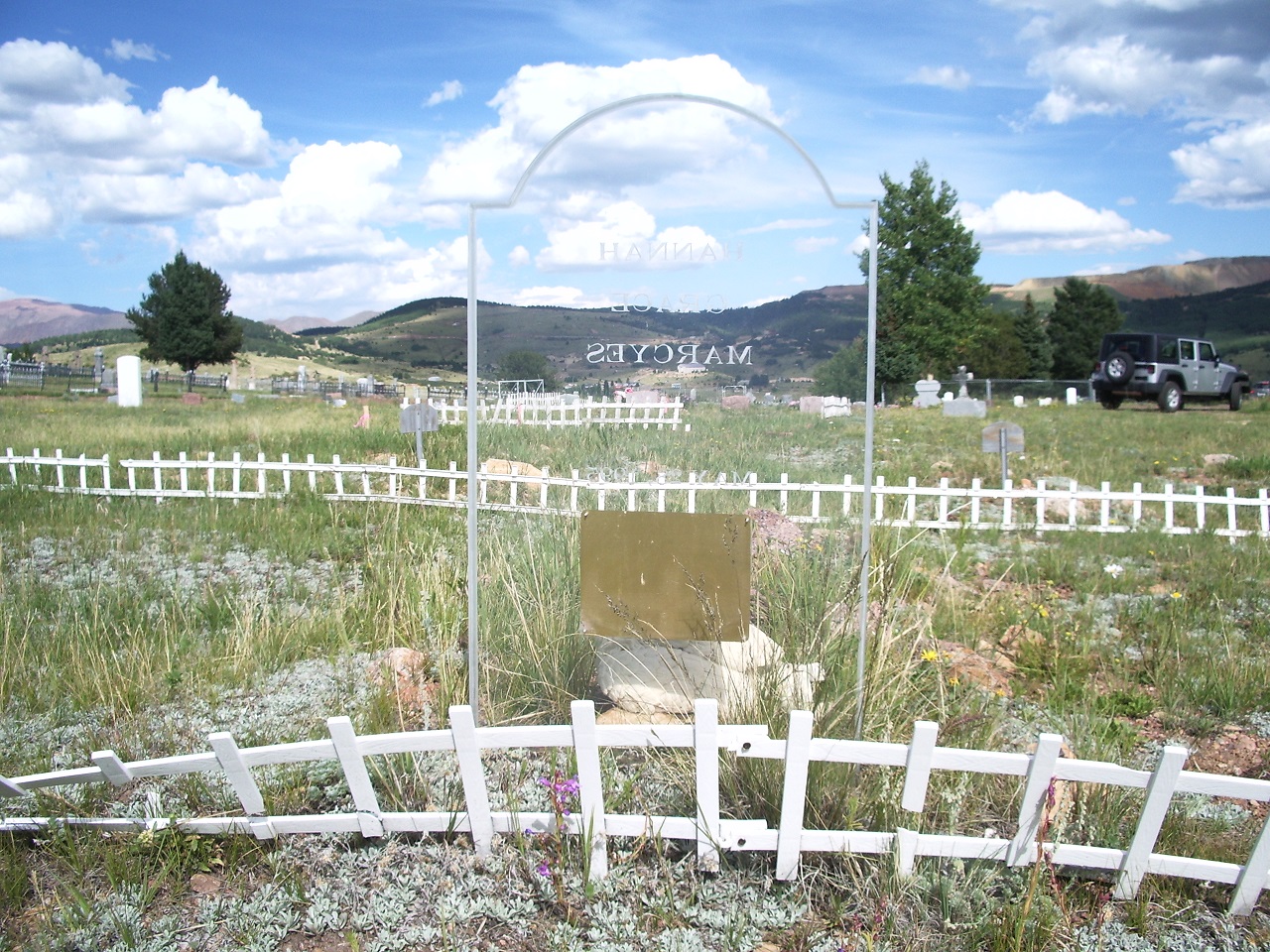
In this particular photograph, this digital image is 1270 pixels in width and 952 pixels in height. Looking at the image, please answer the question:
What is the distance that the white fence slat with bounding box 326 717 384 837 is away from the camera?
9.39 ft

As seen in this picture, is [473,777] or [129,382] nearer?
[473,777]

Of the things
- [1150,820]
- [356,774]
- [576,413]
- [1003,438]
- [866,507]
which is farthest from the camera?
[1003,438]

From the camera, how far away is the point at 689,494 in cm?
379

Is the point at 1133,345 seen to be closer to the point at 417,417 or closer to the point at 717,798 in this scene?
the point at 417,417

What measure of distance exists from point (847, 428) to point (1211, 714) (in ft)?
9.27

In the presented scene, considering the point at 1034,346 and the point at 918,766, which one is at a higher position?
the point at 1034,346

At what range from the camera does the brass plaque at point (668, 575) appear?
11.4ft

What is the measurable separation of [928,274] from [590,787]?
146ft

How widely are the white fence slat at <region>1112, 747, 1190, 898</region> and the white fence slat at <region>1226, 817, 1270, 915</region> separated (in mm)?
277

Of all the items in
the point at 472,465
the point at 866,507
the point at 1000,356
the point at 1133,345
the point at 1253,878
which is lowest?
the point at 1253,878

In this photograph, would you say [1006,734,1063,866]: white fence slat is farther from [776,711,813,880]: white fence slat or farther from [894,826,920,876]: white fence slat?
[776,711,813,880]: white fence slat

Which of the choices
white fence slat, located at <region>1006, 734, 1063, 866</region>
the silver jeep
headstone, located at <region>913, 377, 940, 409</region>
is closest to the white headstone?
headstone, located at <region>913, 377, 940, 409</region>

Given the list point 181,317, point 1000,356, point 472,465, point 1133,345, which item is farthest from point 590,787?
point 1000,356

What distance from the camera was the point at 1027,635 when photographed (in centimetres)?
550
